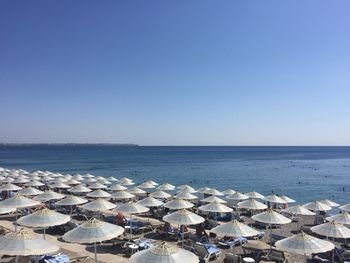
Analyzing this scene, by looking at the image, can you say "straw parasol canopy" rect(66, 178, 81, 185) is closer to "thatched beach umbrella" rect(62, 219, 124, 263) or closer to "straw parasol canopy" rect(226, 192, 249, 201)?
"straw parasol canopy" rect(226, 192, 249, 201)

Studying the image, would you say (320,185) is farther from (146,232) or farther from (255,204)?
(146,232)

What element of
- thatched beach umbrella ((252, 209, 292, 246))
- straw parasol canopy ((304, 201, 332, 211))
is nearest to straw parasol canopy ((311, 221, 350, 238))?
thatched beach umbrella ((252, 209, 292, 246))

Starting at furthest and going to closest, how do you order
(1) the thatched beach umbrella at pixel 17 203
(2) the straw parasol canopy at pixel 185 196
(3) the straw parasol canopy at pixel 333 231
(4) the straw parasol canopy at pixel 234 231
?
1. (2) the straw parasol canopy at pixel 185 196
2. (1) the thatched beach umbrella at pixel 17 203
3. (3) the straw parasol canopy at pixel 333 231
4. (4) the straw parasol canopy at pixel 234 231

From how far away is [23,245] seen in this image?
11.3 m

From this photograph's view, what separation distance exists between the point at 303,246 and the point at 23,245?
32.8 feet

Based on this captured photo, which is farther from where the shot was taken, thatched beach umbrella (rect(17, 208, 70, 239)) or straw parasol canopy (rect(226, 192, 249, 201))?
straw parasol canopy (rect(226, 192, 249, 201))

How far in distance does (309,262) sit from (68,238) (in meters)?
10.3

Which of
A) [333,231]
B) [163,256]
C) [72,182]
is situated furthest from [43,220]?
[72,182]

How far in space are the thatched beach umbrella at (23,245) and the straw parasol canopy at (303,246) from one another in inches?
336

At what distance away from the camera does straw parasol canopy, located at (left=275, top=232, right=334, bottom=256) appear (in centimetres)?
1298

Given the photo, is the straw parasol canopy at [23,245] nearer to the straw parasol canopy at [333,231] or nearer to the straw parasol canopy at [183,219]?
the straw parasol canopy at [183,219]

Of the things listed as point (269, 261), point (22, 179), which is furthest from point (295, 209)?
point (22, 179)

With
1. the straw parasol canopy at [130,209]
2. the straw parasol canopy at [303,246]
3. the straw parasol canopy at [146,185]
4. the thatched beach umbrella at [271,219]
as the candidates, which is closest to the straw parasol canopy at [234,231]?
the straw parasol canopy at [303,246]

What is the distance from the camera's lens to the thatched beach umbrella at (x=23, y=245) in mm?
11062
